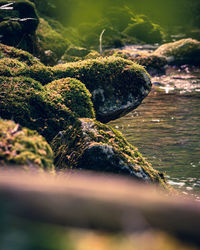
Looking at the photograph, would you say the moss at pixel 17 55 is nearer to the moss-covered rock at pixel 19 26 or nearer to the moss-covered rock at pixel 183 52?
the moss-covered rock at pixel 19 26

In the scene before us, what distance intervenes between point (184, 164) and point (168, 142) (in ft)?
6.71

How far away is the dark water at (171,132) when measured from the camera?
8438mm

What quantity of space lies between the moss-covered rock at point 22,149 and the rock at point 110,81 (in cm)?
421

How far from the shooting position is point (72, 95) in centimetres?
654

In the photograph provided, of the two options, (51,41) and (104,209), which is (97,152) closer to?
(104,209)

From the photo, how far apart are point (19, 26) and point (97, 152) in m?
11.9

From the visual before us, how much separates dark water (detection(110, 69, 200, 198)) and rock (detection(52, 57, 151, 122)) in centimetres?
201

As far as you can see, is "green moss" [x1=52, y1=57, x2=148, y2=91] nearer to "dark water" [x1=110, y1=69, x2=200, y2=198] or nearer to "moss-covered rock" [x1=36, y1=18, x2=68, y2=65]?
"dark water" [x1=110, y1=69, x2=200, y2=198]

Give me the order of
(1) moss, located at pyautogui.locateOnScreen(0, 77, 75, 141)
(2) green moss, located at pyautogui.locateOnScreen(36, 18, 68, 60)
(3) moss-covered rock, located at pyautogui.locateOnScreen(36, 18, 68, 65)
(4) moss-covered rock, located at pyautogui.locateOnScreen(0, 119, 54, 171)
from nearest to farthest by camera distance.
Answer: (4) moss-covered rock, located at pyautogui.locateOnScreen(0, 119, 54, 171) < (1) moss, located at pyautogui.locateOnScreen(0, 77, 75, 141) < (3) moss-covered rock, located at pyautogui.locateOnScreen(36, 18, 68, 65) < (2) green moss, located at pyautogui.locateOnScreen(36, 18, 68, 60)

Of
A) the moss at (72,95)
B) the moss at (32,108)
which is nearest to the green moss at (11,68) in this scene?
the moss at (32,108)

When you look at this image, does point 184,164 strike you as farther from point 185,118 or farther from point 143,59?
point 143,59

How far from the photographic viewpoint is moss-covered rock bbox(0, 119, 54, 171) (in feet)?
9.38

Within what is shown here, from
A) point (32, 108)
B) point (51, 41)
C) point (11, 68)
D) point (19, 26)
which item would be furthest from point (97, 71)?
point (51, 41)

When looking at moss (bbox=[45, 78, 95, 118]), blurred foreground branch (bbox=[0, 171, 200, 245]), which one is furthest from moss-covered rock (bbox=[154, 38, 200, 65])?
blurred foreground branch (bbox=[0, 171, 200, 245])
